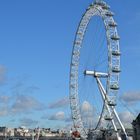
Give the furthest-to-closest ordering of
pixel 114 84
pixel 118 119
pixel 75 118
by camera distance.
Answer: pixel 75 118 < pixel 118 119 < pixel 114 84

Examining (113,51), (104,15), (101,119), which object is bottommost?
(101,119)

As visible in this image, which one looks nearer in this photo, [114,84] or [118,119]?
[114,84]

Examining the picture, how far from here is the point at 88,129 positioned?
417ft

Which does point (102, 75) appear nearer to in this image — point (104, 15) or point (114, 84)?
point (114, 84)

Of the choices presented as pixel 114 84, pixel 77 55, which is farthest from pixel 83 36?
pixel 114 84

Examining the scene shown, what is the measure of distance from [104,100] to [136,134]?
42.7 m

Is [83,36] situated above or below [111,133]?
above

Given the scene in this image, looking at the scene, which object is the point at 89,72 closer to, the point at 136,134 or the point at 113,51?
the point at 113,51

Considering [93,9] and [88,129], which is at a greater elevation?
[93,9]

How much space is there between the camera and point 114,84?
4097 inches

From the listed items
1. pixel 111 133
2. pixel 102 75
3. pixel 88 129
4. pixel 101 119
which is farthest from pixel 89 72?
pixel 111 133

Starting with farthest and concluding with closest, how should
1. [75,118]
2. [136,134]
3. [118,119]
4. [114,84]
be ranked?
[136,134]
[75,118]
[118,119]
[114,84]

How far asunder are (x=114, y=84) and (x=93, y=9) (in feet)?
59.3

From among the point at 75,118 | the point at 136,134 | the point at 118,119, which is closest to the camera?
the point at 118,119
